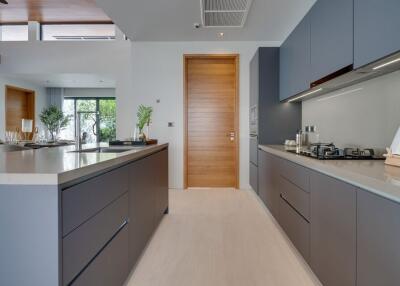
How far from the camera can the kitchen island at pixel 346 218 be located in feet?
3.47

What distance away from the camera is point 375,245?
1.13m

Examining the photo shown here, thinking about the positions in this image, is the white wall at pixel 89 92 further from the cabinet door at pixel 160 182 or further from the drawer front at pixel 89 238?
the drawer front at pixel 89 238

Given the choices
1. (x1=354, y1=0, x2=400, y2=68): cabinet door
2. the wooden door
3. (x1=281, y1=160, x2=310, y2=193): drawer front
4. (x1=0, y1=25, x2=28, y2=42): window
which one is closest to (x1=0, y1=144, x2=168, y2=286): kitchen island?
(x1=281, y1=160, x2=310, y2=193): drawer front

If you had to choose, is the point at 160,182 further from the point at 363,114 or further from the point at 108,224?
the point at 363,114

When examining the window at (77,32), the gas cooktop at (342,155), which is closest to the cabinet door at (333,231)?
the gas cooktop at (342,155)

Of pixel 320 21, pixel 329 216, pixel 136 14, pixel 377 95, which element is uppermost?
pixel 136 14

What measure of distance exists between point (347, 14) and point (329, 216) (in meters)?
1.36

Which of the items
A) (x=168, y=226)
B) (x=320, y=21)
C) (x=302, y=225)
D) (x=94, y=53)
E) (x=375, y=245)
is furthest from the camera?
(x=94, y=53)

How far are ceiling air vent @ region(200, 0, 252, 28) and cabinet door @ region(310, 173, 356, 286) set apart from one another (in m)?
2.46

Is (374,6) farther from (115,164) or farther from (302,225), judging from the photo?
(115,164)

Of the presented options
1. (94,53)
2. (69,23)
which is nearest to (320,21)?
(94,53)

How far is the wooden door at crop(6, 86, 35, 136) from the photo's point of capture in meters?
7.78

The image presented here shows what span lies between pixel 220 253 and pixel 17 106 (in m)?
8.21

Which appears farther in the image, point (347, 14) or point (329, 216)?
point (347, 14)
